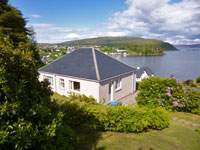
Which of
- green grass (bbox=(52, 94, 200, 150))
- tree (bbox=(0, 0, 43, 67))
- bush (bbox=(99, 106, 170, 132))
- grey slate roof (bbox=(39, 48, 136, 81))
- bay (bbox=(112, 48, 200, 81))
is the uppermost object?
tree (bbox=(0, 0, 43, 67))

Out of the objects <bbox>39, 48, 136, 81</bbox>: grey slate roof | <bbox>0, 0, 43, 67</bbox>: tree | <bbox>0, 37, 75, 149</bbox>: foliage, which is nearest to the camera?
<bbox>0, 37, 75, 149</bbox>: foliage

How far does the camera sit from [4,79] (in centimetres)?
300

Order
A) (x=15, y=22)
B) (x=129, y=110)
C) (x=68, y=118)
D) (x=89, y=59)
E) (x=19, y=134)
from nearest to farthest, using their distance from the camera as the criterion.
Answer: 1. (x=19, y=134)
2. (x=68, y=118)
3. (x=129, y=110)
4. (x=89, y=59)
5. (x=15, y=22)

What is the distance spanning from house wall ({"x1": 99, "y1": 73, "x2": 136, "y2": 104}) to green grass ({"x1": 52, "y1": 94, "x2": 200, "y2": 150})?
7.32 m

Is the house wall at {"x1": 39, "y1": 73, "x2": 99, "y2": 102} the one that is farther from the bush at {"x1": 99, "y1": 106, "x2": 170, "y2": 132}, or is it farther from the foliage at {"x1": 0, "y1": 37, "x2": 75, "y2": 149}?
the foliage at {"x1": 0, "y1": 37, "x2": 75, "y2": 149}

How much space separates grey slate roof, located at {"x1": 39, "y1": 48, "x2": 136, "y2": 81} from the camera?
15.6 metres

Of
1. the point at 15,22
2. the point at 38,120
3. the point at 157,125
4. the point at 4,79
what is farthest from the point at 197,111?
the point at 15,22

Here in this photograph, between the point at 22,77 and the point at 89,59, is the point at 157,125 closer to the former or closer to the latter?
the point at 22,77

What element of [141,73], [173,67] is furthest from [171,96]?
[173,67]

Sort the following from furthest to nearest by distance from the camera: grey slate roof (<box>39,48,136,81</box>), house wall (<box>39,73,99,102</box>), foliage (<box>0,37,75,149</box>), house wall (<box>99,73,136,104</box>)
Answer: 1. grey slate roof (<box>39,48,136,81</box>)
2. house wall (<box>99,73,136,104</box>)
3. house wall (<box>39,73,99,102</box>)
4. foliage (<box>0,37,75,149</box>)

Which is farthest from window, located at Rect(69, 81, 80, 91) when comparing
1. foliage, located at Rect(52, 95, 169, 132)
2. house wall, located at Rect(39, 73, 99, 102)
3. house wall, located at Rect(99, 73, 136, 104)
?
foliage, located at Rect(52, 95, 169, 132)

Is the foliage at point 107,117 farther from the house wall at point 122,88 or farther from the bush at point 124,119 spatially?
the house wall at point 122,88

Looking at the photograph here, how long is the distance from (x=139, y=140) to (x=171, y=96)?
745cm

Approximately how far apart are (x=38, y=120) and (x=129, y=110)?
5.19 meters
